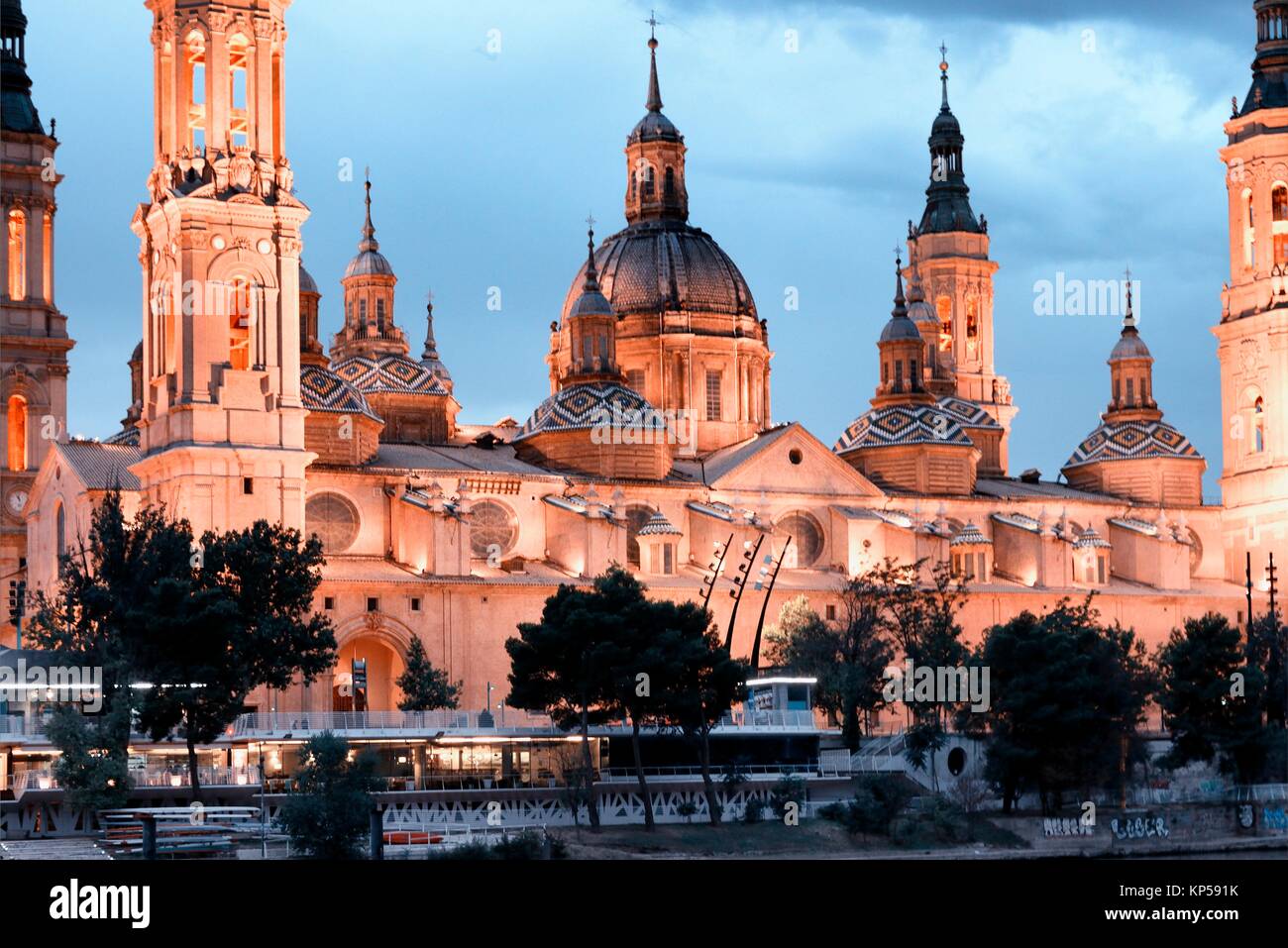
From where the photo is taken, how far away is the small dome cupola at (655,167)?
91.4 m

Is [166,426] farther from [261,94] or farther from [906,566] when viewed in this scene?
[906,566]

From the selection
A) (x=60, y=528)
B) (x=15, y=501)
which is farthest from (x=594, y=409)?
(x=15, y=501)

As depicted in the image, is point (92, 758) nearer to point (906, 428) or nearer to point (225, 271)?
point (225, 271)

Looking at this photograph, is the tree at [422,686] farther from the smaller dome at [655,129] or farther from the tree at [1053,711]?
the smaller dome at [655,129]

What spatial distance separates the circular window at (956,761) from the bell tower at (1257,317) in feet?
94.3

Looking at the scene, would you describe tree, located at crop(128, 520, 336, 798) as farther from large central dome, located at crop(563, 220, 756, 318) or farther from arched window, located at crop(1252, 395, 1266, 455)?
arched window, located at crop(1252, 395, 1266, 455)

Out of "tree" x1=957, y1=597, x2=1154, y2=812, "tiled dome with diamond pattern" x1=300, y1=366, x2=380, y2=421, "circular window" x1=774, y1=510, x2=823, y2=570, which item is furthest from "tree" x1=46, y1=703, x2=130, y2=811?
"circular window" x1=774, y1=510, x2=823, y2=570

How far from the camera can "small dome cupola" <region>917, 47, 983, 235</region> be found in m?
100

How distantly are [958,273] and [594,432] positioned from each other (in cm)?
2710

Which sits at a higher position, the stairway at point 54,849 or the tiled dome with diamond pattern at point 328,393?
the tiled dome with diamond pattern at point 328,393

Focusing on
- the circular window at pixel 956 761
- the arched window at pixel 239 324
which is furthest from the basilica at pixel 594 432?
the circular window at pixel 956 761

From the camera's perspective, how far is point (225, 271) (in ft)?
217

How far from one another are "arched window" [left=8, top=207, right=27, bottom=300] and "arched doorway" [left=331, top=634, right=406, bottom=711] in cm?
1875

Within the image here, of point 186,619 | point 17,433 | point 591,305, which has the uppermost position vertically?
point 591,305
